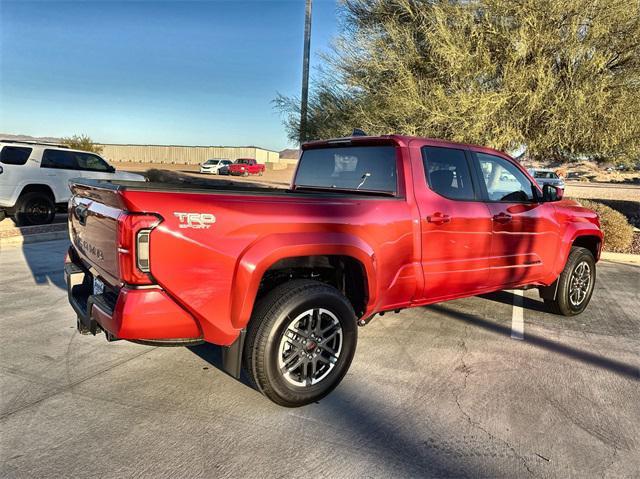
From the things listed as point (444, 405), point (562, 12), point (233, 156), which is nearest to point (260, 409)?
point (444, 405)

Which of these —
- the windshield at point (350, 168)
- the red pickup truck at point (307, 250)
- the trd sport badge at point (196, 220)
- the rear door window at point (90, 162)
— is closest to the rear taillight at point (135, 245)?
the red pickup truck at point (307, 250)

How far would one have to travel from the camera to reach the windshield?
12.8 feet

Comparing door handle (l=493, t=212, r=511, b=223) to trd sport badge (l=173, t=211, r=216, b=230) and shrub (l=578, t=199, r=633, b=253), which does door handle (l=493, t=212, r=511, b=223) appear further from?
shrub (l=578, t=199, r=633, b=253)

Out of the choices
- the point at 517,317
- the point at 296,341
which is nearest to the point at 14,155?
the point at 296,341

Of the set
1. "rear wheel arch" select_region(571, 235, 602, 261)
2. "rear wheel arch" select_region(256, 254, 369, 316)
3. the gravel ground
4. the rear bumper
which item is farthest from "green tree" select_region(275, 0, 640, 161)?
the gravel ground

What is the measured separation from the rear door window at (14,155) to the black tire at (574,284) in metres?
10.6

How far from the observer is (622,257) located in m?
9.32

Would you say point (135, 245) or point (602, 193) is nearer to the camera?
point (135, 245)

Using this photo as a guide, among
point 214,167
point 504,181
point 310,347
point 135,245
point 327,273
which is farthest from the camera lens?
point 214,167

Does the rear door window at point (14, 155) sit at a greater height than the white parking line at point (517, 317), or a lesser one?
greater

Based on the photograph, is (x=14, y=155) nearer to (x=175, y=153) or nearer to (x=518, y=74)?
(x=518, y=74)

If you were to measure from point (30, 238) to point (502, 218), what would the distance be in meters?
8.57

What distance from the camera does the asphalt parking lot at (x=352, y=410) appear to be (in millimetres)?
2557

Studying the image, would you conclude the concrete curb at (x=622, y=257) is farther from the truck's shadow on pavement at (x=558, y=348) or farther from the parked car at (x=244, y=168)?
the parked car at (x=244, y=168)
